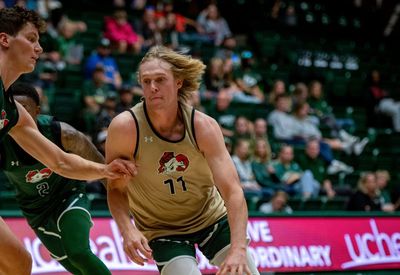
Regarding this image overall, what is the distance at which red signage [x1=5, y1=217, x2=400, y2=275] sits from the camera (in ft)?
23.0

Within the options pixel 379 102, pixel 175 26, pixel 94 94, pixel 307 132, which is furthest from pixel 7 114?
pixel 379 102

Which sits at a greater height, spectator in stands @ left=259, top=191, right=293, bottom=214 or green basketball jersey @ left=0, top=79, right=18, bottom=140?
green basketball jersey @ left=0, top=79, right=18, bottom=140

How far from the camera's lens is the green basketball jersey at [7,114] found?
13.5 feet

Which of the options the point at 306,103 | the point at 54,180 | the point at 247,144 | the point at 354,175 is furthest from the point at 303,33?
the point at 54,180

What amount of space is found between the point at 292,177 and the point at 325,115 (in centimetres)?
274

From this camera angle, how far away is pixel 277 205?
Result: 8.73 m

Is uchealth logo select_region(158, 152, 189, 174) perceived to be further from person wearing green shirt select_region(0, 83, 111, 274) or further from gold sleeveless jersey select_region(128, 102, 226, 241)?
person wearing green shirt select_region(0, 83, 111, 274)

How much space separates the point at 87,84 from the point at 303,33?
662cm

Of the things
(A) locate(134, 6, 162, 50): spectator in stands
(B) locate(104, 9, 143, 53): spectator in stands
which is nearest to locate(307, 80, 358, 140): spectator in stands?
(A) locate(134, 6, 162, 50): spectator in stands

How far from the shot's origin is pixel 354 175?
11.0m

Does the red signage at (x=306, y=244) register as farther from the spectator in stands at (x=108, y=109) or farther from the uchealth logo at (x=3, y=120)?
the uchealth logo at (x=3, y=120)

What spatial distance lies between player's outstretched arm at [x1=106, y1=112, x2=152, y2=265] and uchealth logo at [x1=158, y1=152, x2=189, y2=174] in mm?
170

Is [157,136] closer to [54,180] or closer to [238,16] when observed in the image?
[54,180]

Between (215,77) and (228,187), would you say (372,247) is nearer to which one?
(215,77)
